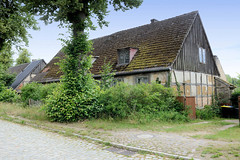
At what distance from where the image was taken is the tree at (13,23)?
2339 cm

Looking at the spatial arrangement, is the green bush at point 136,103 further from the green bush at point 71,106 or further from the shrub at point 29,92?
the shrub at point 29,92

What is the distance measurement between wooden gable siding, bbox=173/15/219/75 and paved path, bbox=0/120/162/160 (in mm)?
10662

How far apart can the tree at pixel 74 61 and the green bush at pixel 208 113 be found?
774 cm

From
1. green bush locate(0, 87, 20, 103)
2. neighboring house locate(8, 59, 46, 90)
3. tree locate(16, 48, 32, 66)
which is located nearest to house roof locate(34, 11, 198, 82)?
green bush locate(0, 87, 20, 103)

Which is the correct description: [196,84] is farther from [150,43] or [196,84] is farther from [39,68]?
[39,68]

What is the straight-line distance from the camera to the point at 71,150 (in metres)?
6.30

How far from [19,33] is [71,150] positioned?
82.5 ft

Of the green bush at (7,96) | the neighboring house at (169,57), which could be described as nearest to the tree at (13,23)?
the green bush at (7,96)

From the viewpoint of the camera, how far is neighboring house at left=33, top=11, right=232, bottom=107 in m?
15.9

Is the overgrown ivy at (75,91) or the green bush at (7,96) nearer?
the overgrown ivy at (75,91)

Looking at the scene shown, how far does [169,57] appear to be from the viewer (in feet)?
51.5

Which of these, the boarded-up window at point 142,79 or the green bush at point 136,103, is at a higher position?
the boarded-up window at point 142,79

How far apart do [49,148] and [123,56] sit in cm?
1331

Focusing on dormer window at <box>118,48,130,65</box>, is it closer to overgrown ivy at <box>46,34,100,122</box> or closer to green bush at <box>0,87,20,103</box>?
overgrown ivy at <box>46,34,100,122</box>
